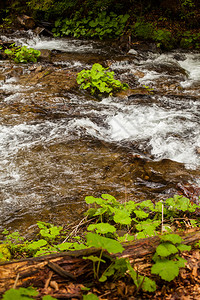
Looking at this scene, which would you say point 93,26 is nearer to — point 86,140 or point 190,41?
point 190,41

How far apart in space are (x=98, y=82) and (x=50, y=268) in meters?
5.80

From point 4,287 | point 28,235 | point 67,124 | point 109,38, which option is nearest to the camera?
point 4,287

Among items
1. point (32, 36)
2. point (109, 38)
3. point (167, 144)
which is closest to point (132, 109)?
point (167, 144)

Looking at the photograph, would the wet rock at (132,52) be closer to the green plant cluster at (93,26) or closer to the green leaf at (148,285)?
the green plant cluster at (93,26)

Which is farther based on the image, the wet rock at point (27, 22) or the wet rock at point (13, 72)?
the wet rock at point (27, 22)

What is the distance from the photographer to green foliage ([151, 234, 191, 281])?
1.55 meters

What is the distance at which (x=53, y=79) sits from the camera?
751 centimetres

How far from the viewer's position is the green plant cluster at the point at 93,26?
12061 millimetres

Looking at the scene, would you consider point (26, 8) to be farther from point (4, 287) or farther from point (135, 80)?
point (4, 287)

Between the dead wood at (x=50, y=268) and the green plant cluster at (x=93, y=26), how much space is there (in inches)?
467

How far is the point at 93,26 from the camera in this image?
12.4 meters

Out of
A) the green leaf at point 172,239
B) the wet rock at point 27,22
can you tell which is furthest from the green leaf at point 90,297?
the wet rock at point 27,22

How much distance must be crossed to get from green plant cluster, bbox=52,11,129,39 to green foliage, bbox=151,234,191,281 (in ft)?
38.6

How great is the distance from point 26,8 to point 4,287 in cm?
1570
